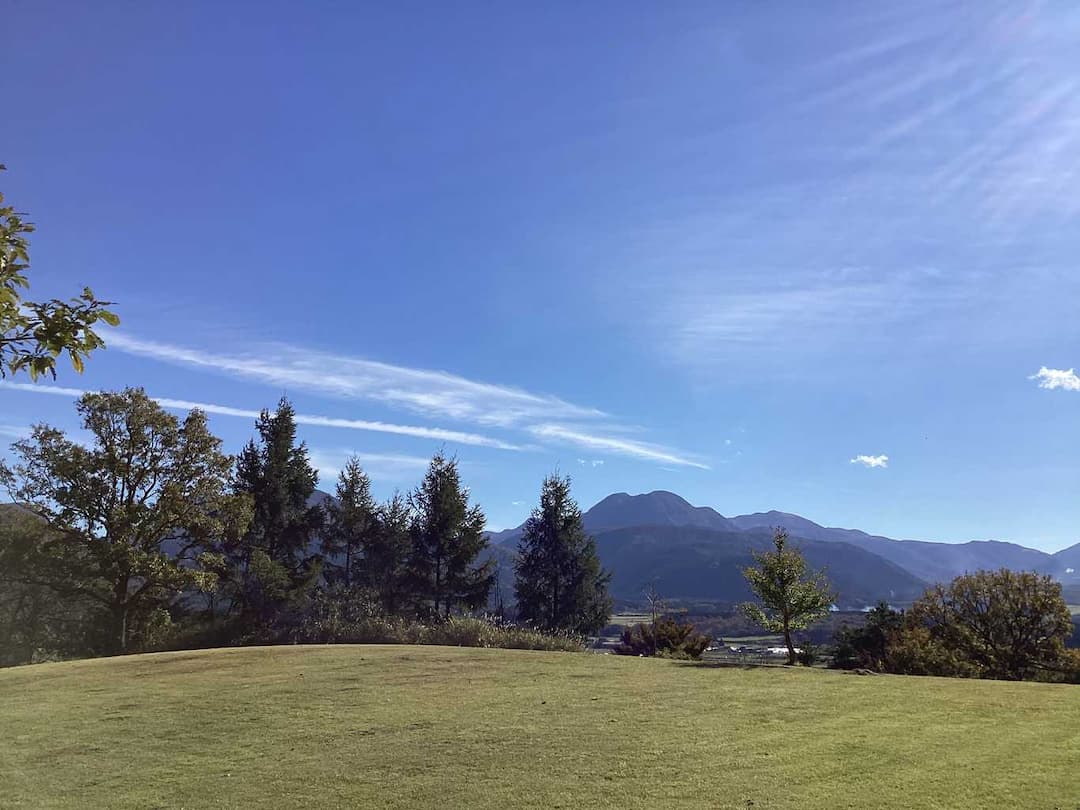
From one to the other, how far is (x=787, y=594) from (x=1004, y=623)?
50.0ft

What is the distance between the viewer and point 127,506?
3219cm

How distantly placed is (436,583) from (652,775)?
Answer: 38662 mm

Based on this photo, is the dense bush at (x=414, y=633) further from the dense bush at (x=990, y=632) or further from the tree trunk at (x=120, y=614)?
the dense bush at (x=990, y=632)

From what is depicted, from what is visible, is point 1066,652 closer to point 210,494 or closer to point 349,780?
point 349,780

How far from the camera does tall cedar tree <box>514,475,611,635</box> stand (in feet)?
153

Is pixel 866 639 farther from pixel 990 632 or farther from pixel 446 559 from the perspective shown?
pixel 446 559

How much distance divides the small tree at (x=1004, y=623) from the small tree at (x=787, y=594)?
876 centimetres

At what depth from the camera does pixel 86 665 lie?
18812mm

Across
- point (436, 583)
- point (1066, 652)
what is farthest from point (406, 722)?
point (436, 583)

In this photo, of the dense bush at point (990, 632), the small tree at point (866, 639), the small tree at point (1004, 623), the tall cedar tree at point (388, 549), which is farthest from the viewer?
the tall cedar tree at point (388, 549)

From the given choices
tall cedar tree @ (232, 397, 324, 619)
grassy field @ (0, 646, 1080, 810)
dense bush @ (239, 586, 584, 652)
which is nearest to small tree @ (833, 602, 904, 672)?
dense bush @ (239, 586, 584, 652)

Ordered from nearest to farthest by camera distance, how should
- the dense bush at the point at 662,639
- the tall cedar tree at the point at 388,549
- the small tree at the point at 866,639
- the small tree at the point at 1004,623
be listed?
the small tree at the point at 1004,623 → the dense bush at the point at 662,639 → the small tree at the point at 866,639 → the tall cedar tree at the point at 388,549

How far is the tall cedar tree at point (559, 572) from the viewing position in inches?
1841

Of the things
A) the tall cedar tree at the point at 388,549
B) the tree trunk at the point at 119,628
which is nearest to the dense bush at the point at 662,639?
the tall cedar tree at the point at 388,549
